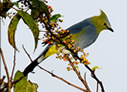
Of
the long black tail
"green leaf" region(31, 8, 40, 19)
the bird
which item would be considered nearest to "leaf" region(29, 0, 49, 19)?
"green leaf" region(31, 8, 40, 19)

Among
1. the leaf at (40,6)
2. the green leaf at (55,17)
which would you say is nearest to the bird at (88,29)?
the green leaf at (55,17)

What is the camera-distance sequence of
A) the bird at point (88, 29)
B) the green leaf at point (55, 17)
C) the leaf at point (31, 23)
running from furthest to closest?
the bird at point (88, 29) → the green leaf at point (55, 17) → the leaf at point (31, 23)

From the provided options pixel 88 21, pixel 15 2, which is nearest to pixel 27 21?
pixel 15 2

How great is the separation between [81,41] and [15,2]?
0.42 m

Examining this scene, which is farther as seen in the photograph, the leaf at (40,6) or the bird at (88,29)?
the bird at (88,29)

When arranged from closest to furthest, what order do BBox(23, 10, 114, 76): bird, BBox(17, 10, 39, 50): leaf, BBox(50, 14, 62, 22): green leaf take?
BBox(17, 10, 39, 50): leaf, BBox(50, 14, 62, 22): green leaf, BBox(23, 10, 114, 76): bird

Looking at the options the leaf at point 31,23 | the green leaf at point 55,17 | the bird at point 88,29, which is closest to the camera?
the leaf at point 31,23

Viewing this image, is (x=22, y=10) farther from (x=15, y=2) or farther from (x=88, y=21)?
(x=88, y=21)

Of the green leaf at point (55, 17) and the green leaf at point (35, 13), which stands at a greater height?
the green leaf at point (55, 17)

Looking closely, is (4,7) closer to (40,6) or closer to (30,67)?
(40,6)

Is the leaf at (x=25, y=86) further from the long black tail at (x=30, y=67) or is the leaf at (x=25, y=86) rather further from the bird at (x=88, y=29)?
the bird at (x=88, y=29)

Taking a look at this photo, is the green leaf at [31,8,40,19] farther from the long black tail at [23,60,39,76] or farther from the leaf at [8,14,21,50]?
the long black tail at [23,60,39,76]

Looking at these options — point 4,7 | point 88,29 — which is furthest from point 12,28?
point 88,29

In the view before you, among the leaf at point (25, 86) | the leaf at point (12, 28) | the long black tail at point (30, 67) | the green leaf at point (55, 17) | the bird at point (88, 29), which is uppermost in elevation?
the bird at point (88, 29)
